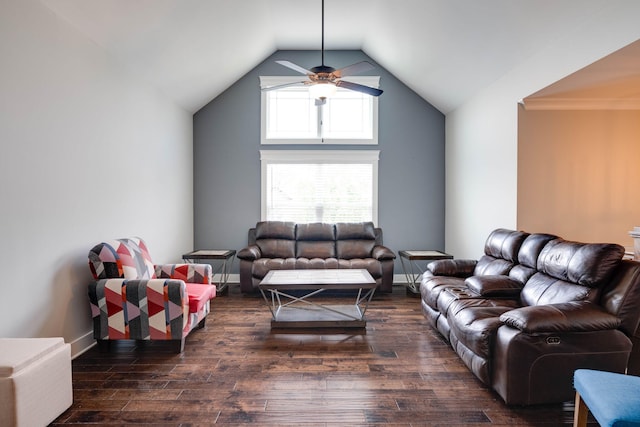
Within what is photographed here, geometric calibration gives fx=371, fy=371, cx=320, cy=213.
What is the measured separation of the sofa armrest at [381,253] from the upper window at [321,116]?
6.07 ft

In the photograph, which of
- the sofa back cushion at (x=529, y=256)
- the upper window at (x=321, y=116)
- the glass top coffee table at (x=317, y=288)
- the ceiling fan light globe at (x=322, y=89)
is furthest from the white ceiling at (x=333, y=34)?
the glass top coffee table at (x=317, y=288)

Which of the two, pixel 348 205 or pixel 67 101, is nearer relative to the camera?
pixel 67 101

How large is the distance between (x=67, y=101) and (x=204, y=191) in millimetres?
3189

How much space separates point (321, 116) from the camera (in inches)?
249

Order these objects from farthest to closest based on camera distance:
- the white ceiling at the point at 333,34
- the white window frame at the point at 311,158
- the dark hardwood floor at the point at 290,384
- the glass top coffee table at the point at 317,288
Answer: the white window frame at the point at 311,158 < the glass top coffee table at the point at 317,288 < the white ceiling at the point at 333,34 < the dark hardwood floor at the point at 290,384

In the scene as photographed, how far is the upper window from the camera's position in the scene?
631 cm

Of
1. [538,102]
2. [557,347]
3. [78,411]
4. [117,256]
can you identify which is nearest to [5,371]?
[78,411]

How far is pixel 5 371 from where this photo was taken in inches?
77.6

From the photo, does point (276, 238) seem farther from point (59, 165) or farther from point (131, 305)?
point (59, 165)

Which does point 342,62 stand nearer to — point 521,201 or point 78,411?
point 521,201

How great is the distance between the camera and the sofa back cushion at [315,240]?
5.86 meters

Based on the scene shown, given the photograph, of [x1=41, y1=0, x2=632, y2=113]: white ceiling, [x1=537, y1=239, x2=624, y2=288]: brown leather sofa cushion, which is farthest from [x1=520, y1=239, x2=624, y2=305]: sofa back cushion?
[x1=41, y1=0, x2=632, y2=113]: white ceiling

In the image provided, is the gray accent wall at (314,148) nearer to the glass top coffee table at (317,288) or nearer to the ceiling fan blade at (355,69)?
the glass top coffee table at (317,288)

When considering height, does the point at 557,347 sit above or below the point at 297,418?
above
